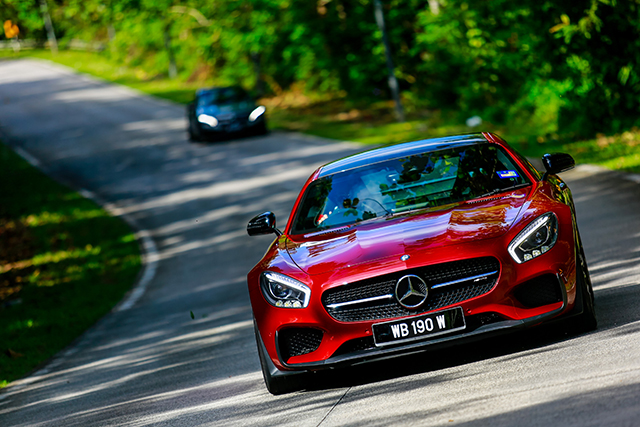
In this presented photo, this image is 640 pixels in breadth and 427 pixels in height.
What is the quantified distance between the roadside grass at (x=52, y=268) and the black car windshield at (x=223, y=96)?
24.5ft

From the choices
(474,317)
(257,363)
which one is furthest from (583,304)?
(257,363)

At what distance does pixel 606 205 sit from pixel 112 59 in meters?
58.5

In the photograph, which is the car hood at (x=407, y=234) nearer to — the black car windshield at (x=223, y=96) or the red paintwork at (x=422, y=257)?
the red paintwork at (x=422, y=257)

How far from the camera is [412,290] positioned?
5324 mm

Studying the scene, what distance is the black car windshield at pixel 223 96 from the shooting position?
29438 millimetres

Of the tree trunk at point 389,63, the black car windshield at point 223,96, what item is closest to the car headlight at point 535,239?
the tree trunk at point 389,63

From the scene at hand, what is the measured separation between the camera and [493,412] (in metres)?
4.70

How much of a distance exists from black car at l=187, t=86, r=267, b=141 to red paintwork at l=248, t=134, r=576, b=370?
901 inches

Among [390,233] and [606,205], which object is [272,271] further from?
[606,205]

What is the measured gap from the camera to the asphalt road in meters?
4.93

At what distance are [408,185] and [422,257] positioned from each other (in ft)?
4.17

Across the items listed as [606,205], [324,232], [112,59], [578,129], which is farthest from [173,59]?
[324,232]

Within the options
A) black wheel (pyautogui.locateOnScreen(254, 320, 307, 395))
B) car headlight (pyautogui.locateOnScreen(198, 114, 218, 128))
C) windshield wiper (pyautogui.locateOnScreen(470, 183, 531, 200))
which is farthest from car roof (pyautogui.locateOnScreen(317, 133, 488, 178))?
car headlight (pyautogui.locateOnScreen(198, 114, 218, 128))

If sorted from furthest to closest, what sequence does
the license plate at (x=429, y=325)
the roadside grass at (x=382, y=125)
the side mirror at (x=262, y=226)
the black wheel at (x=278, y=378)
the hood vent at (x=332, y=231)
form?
the roadside grass at (x=382, y=125)
the side mirror at (x=262, y=226)
the hood vent at (x=332, y=231)
the black wheel at (x=278, y=378)
the license plate at (x=429, y=325)
